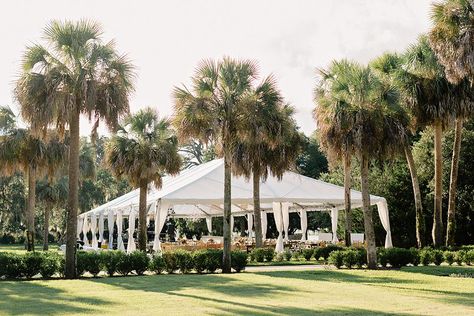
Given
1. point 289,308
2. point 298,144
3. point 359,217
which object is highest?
A: point 298,144

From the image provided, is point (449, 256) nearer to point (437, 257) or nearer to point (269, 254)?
point (437, 257)

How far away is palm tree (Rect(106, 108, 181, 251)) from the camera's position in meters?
24.3

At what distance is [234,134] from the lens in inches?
778

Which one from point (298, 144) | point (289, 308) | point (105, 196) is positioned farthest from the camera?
point (105, 196)

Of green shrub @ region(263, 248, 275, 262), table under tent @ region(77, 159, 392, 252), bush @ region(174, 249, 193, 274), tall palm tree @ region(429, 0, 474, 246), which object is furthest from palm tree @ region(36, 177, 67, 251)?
tall palm tree @ region(429, 0, 474, 246)

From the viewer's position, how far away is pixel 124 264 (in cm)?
1903

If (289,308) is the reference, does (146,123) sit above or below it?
above

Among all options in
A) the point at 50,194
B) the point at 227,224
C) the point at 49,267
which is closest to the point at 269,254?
the point at 227,224

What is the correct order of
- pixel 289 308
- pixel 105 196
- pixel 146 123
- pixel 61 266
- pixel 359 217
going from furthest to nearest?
pixel 105 196 < pixel 359 217 < pixel 146 123 < pixel 61 266 < pixel 289 308

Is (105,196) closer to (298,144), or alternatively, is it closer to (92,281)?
(298,144)

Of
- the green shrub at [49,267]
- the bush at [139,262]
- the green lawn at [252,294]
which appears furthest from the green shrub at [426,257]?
the green shrub at [49,267]

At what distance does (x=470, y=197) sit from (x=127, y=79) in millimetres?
21702

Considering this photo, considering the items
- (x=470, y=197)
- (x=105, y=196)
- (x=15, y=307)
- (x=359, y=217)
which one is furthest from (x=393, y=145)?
(x=105, y=196)

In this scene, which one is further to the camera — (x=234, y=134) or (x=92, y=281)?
(x=234, y=134)
